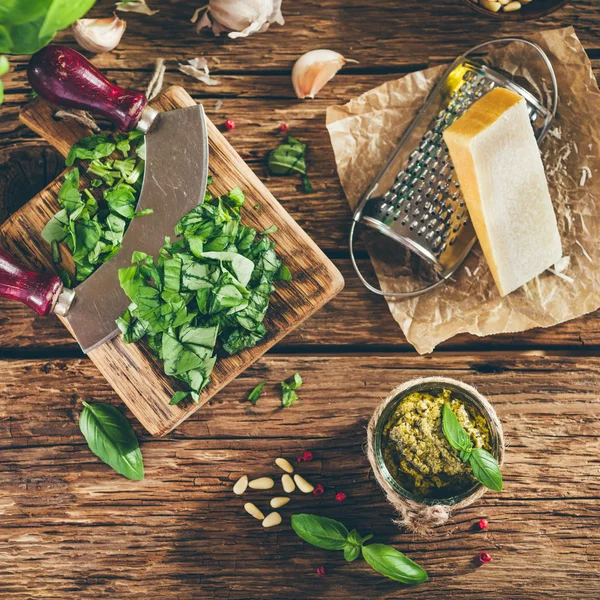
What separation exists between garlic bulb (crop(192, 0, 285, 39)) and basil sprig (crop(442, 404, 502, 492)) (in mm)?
1015

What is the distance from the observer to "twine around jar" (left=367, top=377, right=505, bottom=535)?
1.34 metres

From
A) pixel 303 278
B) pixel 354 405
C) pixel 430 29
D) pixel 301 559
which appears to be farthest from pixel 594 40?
pixel 301 559

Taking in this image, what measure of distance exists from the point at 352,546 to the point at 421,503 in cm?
23

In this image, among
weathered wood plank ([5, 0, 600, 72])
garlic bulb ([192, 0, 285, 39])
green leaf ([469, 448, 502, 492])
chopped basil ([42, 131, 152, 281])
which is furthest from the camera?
weathered wood plank ([5, 0, 600, 72])

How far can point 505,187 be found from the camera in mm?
1371

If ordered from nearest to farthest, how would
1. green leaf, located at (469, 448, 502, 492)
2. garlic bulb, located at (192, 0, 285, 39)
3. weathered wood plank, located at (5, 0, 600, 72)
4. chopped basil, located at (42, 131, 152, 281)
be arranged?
1. green leaf, located at (469, 448, 502, 492)
2. chopped basil, located at (42, 131, 152, 281)
3. garlic bulb, located at (192, 0, 285, 39)
4. weathered wood plank, located at (5, 0, 600, 72)

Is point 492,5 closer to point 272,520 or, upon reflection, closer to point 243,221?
point 243,221

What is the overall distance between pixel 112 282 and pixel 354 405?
0.67 m

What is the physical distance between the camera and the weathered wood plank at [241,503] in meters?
1.56

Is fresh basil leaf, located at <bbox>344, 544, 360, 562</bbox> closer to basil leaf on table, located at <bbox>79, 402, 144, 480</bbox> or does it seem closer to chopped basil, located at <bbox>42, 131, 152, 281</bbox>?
basil leaf on table, located at <bbox>79, 402, 144, 480</bbox>

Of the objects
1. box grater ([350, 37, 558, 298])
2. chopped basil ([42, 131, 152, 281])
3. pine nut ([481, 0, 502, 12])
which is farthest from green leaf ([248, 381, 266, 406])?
pine nut ([481, 0, 502, 12])

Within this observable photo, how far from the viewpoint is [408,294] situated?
1.49 meters

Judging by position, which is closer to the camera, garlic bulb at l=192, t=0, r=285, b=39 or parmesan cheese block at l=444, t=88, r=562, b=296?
parmesan cheese block at l=444, t=88, r=562, b=296

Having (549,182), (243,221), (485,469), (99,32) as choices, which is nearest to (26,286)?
(243,221)
